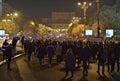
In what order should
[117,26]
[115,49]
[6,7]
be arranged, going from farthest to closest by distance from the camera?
[6,7] → [117,26] → [115,49]

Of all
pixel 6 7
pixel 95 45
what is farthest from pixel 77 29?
pixel 95 45

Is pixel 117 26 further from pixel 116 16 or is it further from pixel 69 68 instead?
pixel 69 68

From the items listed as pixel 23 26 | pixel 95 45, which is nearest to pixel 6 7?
pixel 23 26

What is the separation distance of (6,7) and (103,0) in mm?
79184

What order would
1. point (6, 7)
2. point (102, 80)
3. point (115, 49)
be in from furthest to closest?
point (6, 7)
point (115, 49)
point (102, 80)

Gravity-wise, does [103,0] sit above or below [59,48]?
above

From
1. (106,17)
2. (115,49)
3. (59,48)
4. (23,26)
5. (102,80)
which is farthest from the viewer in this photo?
(23,26)

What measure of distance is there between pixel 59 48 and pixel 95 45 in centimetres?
289

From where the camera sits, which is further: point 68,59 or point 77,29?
point 77,29

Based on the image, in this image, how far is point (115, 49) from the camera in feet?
81.7

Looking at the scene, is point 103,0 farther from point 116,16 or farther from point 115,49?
point 115,49

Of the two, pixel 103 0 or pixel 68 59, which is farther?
pixel 103 0

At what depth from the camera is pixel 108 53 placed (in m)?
25.3

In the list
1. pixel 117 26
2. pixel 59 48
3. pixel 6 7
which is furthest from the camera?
pixel 6 7
